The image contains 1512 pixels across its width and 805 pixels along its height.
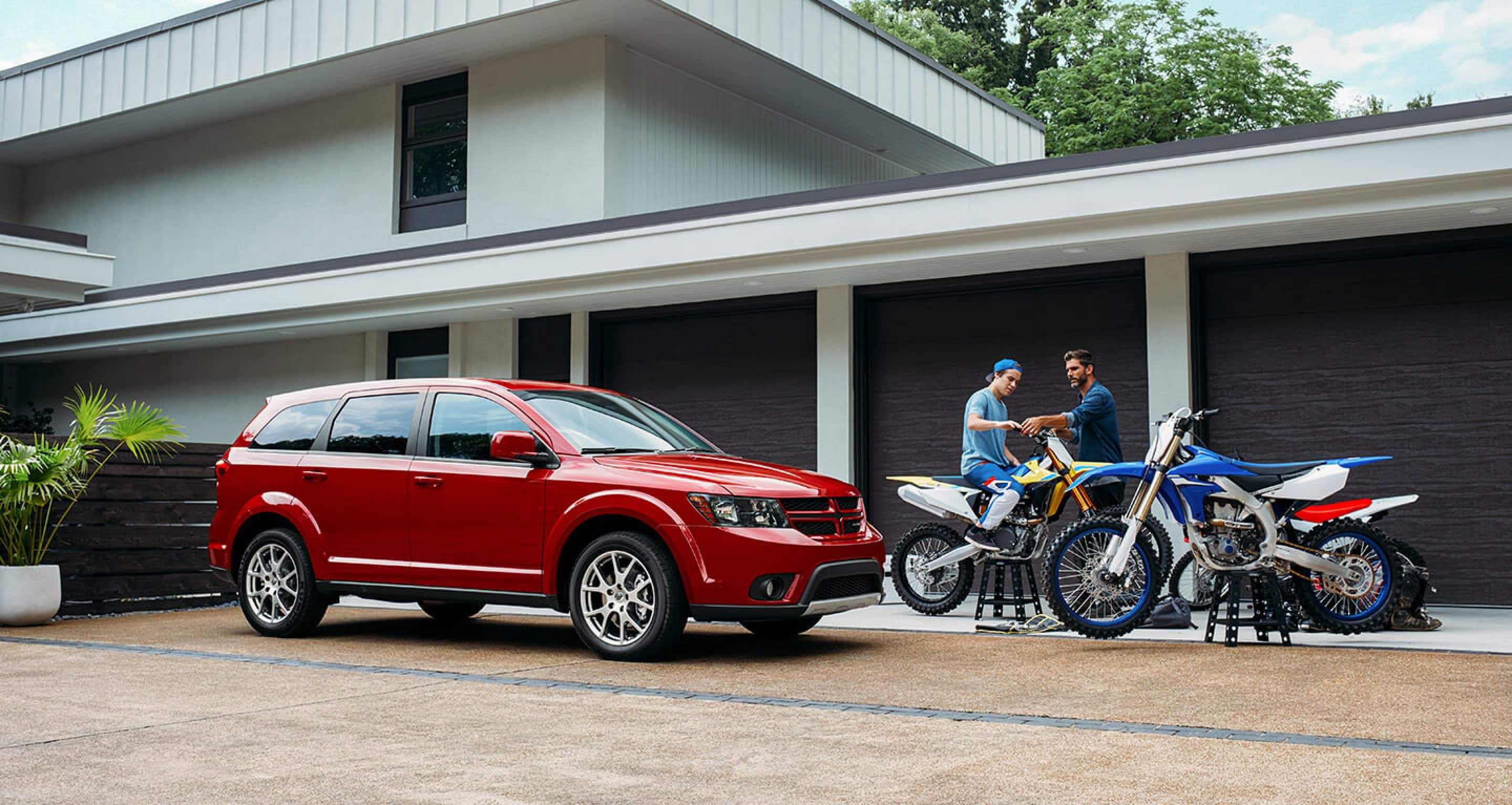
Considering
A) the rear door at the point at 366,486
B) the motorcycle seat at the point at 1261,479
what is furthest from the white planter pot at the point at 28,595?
the motorcycle seat at the point at 1261,479

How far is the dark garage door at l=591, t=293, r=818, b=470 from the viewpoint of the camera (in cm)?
1399

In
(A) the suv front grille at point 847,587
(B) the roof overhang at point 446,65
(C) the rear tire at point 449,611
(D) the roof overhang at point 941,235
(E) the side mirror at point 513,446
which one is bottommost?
(C) the rear tire at point 449,611

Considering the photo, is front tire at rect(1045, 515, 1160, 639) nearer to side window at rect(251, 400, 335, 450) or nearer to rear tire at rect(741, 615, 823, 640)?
rear tire at rect(741, 615, 823, 640)

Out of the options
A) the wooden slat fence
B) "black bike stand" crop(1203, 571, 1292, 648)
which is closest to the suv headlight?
"black bike stand" crop(1203, 571, 1292, 648)

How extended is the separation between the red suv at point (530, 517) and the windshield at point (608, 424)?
2 cm

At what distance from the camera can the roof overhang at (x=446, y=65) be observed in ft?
52.7

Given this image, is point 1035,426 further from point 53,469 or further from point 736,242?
point 53,469

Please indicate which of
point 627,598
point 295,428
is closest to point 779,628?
point 627,598

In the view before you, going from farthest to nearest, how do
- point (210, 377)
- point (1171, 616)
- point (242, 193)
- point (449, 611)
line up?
point (242, 193) < point (210, 377) < point (449, 611) < point (1171, 616)

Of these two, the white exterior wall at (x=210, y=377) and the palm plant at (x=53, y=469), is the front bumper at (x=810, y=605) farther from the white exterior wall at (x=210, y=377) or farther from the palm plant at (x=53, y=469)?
the white exterior wall at (x=210, y=377)

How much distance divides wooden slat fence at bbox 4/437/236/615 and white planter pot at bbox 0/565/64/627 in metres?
0.56

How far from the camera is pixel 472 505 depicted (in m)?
8.52

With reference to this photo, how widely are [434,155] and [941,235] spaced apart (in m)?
9.08

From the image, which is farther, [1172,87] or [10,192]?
[1172,87]
